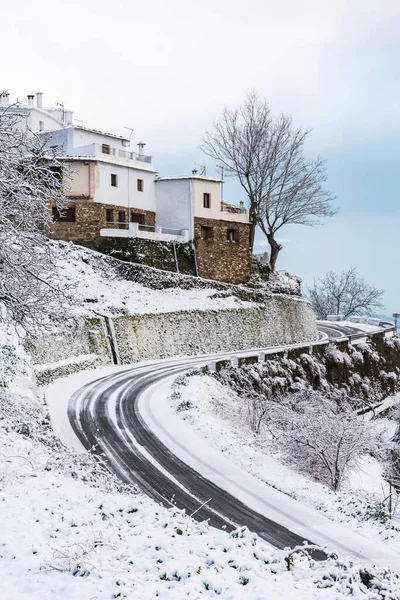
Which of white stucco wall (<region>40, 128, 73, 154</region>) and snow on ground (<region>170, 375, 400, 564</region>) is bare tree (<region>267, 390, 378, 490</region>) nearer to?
snow on ground (<region>170, 375, 400, 564</region>)

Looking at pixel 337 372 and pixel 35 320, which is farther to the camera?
pixel 337 372

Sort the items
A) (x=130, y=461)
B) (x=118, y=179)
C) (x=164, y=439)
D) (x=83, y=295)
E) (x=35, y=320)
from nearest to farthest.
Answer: (x=130, y=461), (x=35, y=320), (x=164, y=439), (x=83, y=295), (x=118, y=179)

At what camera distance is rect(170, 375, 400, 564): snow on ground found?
1448 centimetres

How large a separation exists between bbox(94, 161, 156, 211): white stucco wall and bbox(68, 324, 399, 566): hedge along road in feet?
82.6

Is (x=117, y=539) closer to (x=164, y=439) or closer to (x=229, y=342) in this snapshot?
(x=164, y=439)

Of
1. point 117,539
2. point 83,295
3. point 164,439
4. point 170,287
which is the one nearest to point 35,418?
point 164,439

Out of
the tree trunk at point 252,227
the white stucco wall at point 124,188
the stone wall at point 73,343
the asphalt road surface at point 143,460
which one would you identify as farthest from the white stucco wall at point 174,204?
the asphalt road surface at point 143,460

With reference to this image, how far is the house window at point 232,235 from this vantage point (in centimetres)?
5261

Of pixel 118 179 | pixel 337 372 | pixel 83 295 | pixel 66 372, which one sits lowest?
pixel 337 372

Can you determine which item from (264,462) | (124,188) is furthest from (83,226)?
(264,462)

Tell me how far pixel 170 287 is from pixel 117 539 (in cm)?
3472

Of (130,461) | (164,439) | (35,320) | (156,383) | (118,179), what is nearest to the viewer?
(130,461)

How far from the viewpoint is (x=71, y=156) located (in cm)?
4584

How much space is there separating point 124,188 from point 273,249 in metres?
17.1
